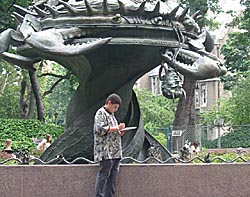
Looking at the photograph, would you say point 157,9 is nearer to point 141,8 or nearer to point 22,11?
point 141,8

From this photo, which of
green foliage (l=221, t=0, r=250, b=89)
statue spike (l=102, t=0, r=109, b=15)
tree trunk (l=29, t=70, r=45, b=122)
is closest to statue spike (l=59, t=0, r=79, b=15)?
statue spike (l=102, t=0, r=109, b=15)

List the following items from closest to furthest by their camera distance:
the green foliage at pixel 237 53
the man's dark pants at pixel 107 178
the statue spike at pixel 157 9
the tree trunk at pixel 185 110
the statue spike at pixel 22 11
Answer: the man's dark pants at pixel 107 178 → the statue spike at pixel 157 9 → the statue spike at pixel 22 11 → the tree trunk at pixel 185 110 → the green foliage at pixel 237 53

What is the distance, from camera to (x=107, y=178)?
6992 mm

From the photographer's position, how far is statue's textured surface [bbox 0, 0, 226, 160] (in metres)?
7.93

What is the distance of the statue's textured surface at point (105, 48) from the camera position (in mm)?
7926

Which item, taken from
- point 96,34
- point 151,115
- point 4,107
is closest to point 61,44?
point 96,34

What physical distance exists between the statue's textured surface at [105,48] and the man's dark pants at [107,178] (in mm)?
1693

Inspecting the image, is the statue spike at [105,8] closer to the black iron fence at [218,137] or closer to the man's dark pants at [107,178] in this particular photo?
the man's dark pants at [107,178]

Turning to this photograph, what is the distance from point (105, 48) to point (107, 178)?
7.57 feet

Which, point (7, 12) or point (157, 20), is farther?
point (7, 12)

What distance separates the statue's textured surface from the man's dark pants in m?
1.69

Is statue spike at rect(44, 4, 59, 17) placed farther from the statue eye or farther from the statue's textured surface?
the statue eye

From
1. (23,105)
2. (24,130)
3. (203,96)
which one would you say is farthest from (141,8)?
(203,96)

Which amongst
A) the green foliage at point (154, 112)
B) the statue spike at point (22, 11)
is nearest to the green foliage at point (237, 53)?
the green foliage at point (154, 112)
